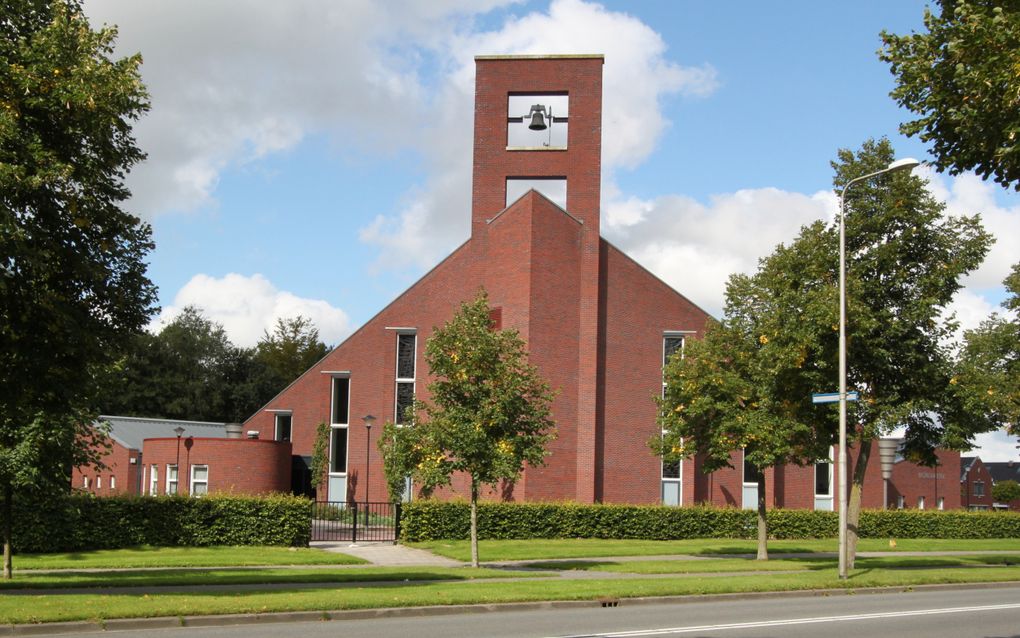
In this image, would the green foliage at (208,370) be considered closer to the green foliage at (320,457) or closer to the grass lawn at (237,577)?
the green foliage at (320,457)

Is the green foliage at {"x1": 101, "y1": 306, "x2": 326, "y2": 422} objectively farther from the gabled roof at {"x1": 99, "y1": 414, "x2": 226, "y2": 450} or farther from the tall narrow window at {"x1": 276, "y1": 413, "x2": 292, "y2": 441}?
the tall narrow window at {"x1": 276, "y1": 413, "x2": 292, "y2": 441}

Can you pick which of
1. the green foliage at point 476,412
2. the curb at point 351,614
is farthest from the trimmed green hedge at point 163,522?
the curb at point 351,614

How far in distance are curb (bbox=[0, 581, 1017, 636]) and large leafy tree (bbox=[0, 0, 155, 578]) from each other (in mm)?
4391

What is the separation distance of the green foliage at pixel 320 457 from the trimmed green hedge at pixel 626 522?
14.1 meters

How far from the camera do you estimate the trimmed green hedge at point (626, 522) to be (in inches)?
1367

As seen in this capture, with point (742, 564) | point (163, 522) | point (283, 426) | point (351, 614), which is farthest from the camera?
point (283, 426)

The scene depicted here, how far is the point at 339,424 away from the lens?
1918 inches

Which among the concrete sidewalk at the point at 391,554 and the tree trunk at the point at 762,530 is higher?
the tree trunk at the point at 762,530

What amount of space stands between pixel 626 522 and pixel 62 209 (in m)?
26.9

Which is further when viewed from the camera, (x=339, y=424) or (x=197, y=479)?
(x=339, y=424)

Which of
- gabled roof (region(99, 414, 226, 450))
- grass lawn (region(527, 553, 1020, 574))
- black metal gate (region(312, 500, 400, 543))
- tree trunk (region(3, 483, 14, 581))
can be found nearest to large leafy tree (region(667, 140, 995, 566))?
grass lawn (region(527, 553, 1020, 574))

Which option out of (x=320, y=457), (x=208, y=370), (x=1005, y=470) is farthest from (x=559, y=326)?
(x=1005, y=470)

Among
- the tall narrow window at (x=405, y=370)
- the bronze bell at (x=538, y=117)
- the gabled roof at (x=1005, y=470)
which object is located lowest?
the gabled roof at (x=1005, y=470)

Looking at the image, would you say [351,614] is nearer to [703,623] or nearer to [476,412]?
[703,623]
